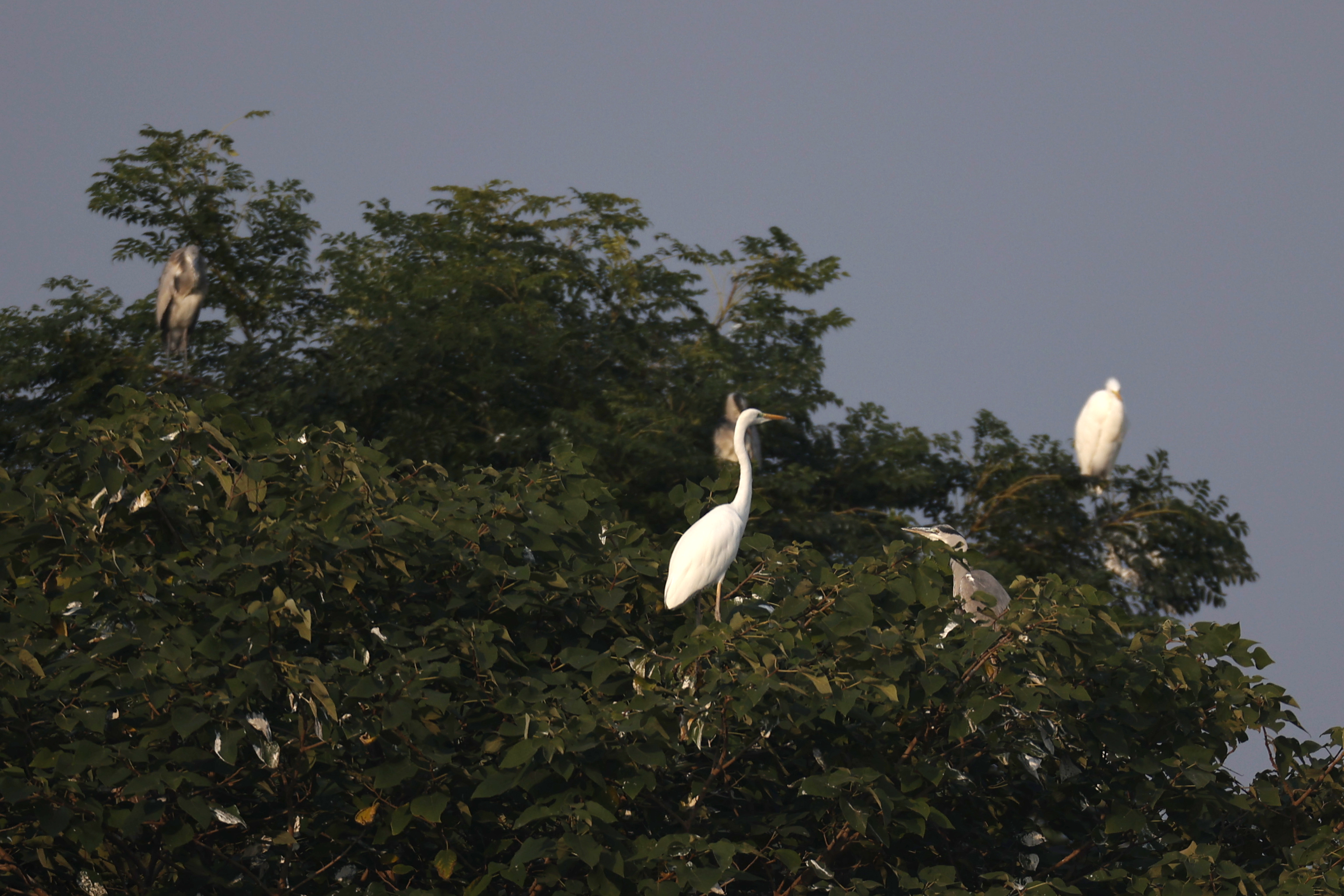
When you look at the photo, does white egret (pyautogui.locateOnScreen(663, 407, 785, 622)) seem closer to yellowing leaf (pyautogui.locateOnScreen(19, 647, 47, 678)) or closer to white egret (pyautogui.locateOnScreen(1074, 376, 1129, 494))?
yellowing leaf (pyautogui.locateOnScreen(19, 647, 47, 678))

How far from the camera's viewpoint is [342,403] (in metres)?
11.9

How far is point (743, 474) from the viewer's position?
599 cm

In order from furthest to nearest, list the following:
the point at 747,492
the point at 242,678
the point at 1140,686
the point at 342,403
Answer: the point at 342,403 < the point at 747,492 < the point at 1140,686 < the point at 242,678

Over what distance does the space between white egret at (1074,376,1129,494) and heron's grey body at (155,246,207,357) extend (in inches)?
491

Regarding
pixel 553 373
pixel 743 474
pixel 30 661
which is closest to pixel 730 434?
pixel 553 373

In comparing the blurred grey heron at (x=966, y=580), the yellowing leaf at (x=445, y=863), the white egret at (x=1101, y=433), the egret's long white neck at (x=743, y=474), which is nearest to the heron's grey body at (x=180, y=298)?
the egret's long white neck at (x=743, y=474)

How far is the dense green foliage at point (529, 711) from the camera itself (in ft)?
14.4

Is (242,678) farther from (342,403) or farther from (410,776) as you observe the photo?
(342,403)

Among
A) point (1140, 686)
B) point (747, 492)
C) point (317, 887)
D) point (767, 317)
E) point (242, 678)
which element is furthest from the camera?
point (767, 317)

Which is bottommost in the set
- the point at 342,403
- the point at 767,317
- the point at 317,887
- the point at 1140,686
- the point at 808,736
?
the point at 317,887

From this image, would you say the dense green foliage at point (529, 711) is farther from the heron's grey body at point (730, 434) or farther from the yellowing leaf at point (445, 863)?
the heron's grey body at point (730, 434)

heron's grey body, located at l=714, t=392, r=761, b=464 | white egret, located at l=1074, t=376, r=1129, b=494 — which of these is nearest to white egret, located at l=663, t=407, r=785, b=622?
heron's grey body, located at l=714, t=392, r=761, b=464

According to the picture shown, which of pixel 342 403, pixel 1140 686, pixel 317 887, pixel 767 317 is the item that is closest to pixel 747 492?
pixel 1140 686

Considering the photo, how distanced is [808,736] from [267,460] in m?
2.35
